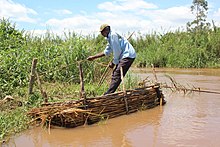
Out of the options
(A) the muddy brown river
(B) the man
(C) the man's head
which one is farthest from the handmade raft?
(C) the man's head

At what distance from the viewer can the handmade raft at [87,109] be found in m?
5.07

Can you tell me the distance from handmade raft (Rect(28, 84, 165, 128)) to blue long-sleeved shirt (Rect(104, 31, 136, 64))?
0.67 metres

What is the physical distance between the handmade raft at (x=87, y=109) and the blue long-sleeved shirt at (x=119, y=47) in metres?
0.67

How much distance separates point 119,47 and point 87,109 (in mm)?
1496

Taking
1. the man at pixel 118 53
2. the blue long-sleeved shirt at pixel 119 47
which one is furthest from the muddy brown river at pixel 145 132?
the blue long-sleeved shirt at pixel 119 47

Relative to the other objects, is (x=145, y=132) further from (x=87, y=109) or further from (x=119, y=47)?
(x=119, y=47)

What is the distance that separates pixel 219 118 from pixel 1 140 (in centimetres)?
345

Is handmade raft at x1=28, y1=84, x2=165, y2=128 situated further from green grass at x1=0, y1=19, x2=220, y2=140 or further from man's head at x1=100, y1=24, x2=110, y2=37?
man's head at x1=100, y1=24, x2=110, y2=37

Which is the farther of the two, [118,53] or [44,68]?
[44,68]

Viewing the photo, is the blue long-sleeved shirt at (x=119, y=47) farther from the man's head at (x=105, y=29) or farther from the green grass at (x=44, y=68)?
the green grass at (x=44, y=68)

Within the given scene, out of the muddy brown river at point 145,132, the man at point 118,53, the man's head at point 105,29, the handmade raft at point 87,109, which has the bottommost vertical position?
the muddy brown river at point 145,132

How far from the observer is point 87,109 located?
5.25 metres

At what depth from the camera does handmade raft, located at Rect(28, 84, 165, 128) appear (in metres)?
5.07

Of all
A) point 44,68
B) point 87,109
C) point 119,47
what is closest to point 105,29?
point 119,47
